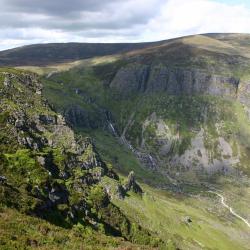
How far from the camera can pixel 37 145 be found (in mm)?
160750

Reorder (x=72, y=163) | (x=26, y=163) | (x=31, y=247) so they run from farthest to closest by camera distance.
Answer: (x=72, y=163), (x=26, y=163), (x=31, y=247)

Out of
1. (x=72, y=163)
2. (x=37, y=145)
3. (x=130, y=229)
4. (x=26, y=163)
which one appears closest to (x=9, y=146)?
(x=26, y=163)

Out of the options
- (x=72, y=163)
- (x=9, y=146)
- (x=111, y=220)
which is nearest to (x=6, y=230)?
(x=9, y=146)

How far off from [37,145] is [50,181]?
2660 inches

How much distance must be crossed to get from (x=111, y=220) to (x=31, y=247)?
117126mm

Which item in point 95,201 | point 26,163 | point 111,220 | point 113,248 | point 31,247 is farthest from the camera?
point 95,201

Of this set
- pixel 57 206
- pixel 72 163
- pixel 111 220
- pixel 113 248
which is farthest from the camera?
pixel 72 163

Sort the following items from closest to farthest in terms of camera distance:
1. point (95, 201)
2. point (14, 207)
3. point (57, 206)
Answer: point (14, 207) < point (57, 206) < point (95, 201)

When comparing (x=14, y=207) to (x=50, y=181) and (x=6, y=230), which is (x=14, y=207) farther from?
(x=50, y=181)

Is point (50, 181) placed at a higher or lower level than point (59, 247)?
lower

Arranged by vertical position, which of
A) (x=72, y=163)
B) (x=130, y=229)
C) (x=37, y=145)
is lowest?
(x=130, y=229)

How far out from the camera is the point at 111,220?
153750mm

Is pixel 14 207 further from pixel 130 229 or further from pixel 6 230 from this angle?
pixel 130 229

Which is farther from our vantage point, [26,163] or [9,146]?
[9,146]
